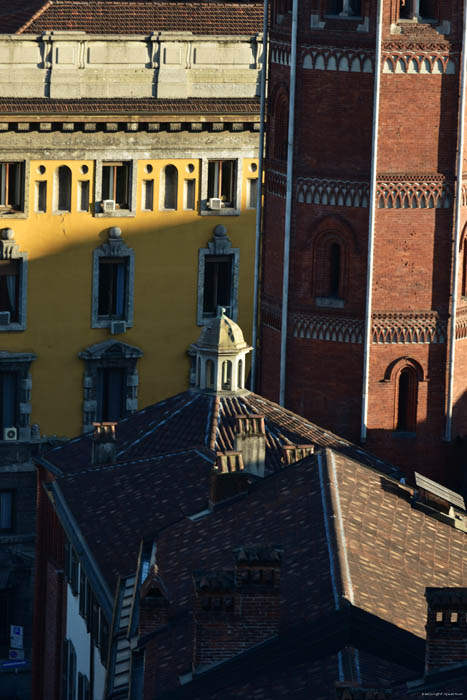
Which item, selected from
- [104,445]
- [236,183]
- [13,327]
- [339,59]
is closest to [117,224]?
[236,183]

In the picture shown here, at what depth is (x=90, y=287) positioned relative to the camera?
3780 inches

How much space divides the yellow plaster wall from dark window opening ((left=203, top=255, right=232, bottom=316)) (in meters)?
0.50

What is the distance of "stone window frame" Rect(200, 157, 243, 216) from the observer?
3861 inches

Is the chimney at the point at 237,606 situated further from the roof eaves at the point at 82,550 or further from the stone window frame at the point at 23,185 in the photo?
the stone window frame at the point at 23,185

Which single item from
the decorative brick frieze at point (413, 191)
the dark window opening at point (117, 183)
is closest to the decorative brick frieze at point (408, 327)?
the decorative brick frieze at point (413, 191)

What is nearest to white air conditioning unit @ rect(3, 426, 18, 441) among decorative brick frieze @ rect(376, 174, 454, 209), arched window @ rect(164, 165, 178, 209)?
arched window @ rect(164, 165, 178, 209)

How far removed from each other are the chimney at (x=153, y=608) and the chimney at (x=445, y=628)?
8863mm

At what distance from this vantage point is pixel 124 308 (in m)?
96.9

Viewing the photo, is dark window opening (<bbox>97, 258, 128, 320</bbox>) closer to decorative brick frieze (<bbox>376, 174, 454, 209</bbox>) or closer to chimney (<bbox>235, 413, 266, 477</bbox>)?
decorative brick frieze (<bbox>376, 174, 454, 209</bbox>)

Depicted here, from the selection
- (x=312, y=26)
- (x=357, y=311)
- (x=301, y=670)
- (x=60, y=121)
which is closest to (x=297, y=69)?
(x=312, y=26)

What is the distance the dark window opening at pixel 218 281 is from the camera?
98.8 meters

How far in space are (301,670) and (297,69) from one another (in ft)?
93.5

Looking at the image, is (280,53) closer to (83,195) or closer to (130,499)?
(130,499)

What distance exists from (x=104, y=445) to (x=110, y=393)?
24.9m
